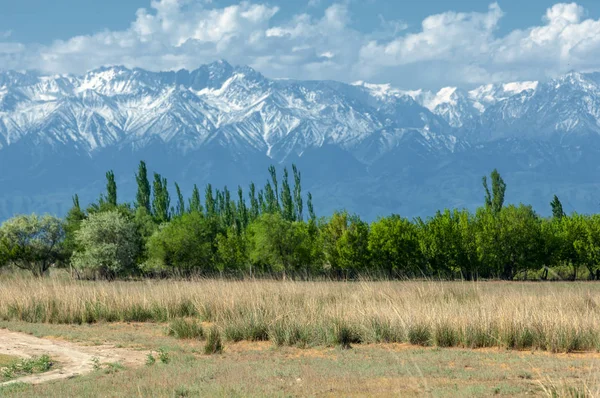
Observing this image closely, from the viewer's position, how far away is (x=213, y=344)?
Answer: 1747 cm

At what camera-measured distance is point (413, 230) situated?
72.2 m

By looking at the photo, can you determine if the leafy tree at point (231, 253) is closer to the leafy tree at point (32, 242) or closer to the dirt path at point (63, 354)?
the leafy tree at point (32, 242)

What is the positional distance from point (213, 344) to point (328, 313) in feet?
11.5

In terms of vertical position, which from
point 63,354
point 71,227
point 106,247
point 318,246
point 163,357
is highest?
point 71,227

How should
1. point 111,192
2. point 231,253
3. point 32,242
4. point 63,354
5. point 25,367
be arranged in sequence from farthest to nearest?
point 111,192 < point 231,253 < point 32,242 < point 63,354 < point 25,367

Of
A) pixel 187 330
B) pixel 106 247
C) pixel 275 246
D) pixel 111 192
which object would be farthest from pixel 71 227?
pixel 187 330

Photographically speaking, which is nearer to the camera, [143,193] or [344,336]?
[344,336]

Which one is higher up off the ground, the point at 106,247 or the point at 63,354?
the point at 106,247

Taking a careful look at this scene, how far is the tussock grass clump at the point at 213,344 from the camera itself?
Answer: 17.3m

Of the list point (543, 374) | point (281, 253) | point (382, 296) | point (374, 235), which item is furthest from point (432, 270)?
point (543, 374)

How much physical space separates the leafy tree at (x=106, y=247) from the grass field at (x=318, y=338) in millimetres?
35545

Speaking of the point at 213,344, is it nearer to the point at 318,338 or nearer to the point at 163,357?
the point at 163,357

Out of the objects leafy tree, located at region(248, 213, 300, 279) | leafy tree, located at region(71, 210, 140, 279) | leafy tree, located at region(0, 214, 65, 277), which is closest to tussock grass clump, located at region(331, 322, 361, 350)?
leafy tree, located at region(71, 210, 140, 279)

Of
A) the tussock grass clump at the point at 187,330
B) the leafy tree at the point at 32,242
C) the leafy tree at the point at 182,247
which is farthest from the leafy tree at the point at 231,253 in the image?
the tussock grass clump at the point at 187,330
